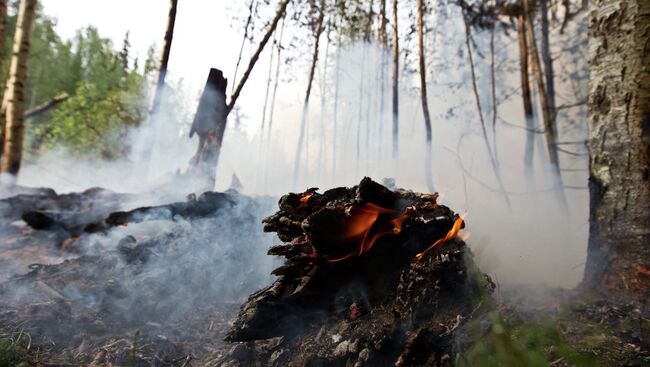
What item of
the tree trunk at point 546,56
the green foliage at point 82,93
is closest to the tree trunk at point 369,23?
the tree trunk at point 546,56

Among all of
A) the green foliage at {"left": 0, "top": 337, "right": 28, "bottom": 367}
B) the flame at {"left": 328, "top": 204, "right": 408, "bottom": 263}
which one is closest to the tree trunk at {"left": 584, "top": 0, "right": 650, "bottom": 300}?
the flame at {"left": 328, "top": 204, "right": 408, "bottom": 263}

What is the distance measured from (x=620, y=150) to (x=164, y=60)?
312 inches

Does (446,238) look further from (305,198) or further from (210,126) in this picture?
(210,126)

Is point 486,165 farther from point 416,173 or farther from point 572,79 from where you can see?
point 572,79

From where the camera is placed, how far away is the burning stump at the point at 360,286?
1.98m

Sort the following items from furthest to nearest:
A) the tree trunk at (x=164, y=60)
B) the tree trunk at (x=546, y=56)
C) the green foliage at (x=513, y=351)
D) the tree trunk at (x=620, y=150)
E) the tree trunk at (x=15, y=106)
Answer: the tree trunk at (x=546, y=56) → the tree trunk at (x=164, y=60) → the tree trunk at (x=15, y=106) → the tree trunk at (x=620, y=150) → the green foliage at (x=513, y=351)

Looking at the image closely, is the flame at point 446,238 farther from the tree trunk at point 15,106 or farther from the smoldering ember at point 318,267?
the tree trunk at point 15,106

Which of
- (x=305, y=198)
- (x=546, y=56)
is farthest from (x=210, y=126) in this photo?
(x=546, y=56)

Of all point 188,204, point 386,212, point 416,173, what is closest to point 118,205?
point 188,204

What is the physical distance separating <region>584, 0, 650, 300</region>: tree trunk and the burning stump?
1742mm

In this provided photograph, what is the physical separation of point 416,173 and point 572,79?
7.35 metres

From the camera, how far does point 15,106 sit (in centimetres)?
645

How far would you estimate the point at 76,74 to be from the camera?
28016 mm

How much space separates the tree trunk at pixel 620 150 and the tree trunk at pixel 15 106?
352 inches
